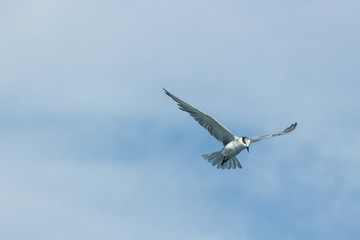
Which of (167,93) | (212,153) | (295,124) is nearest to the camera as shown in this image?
(167,93)

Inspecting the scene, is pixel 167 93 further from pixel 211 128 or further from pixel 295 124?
pixel 295 124

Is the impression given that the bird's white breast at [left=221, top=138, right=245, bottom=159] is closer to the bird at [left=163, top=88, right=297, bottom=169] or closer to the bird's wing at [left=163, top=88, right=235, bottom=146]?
the bird at [left=163, top=88, right=297, bottom=169]

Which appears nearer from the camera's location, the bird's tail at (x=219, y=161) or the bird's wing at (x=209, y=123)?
the bird's wing at (x=209, y=123)

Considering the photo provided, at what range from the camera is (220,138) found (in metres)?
35.6

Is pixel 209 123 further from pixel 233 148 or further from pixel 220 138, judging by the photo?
pixel 233 148

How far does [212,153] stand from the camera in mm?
36281

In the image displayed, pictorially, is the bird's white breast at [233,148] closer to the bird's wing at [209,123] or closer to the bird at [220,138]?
the bird at [220,138]

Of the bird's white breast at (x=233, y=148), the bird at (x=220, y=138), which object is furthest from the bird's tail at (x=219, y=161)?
the bird's white breast at (x=233, y=148)

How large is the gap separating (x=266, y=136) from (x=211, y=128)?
3.61 meters

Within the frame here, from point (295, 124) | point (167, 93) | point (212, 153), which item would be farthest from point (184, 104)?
point (295, 124)

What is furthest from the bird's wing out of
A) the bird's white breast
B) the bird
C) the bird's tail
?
the bird's tail

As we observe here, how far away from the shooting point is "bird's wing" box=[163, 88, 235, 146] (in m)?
33.8

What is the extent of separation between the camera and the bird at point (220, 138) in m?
34.1

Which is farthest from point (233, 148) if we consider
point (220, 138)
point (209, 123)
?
point (209, 123)
